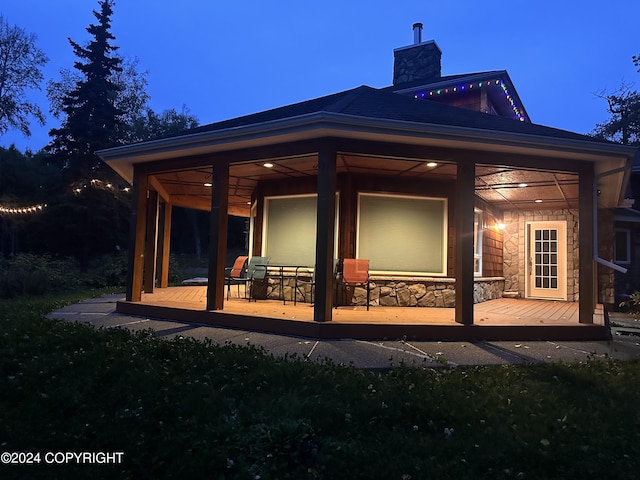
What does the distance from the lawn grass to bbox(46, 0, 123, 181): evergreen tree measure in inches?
686

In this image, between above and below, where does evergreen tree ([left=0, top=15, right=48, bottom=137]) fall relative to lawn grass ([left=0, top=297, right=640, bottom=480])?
above

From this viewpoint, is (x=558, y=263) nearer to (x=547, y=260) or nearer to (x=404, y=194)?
(x=547, y=260)

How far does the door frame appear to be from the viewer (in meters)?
10.3

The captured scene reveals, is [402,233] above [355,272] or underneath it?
above

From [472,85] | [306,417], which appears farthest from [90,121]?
[306,417]

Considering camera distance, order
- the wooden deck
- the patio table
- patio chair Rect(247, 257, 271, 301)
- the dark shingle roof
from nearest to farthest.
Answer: the wooden deck → the dark shingle roof → patio chair Rect(247, 257, 271, 301) → the patio table

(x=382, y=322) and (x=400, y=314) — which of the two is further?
(x=400, y=314)

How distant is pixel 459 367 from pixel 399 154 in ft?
9.12

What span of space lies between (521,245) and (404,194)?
14.9 feet

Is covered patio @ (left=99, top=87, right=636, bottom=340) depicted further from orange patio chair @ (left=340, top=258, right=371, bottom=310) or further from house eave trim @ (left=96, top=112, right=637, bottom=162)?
orange patio chair @ (left=340, top=258, right=371, bottom=310)

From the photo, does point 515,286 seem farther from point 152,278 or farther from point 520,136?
point 152,278

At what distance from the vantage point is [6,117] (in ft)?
76.6

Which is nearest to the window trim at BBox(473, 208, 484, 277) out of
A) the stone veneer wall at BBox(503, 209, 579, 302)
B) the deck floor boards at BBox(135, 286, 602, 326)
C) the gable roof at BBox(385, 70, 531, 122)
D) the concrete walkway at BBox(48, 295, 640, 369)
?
the deck floor boards at BBox(135, 286, 602, 326)

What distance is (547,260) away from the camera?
1048cm
